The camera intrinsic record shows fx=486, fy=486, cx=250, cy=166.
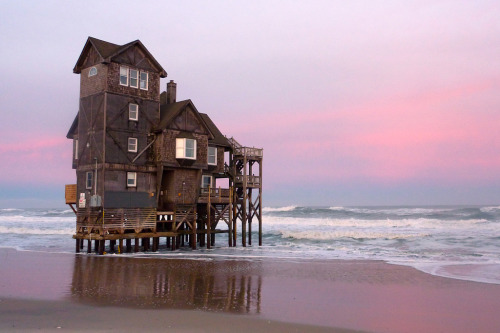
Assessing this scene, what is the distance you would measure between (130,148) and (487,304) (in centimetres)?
2276

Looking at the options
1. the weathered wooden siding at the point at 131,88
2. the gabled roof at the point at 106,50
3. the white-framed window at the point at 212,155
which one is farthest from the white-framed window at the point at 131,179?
the gabled roof at the point at 106,50

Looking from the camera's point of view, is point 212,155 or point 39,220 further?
point 39,220

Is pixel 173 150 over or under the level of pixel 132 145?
under

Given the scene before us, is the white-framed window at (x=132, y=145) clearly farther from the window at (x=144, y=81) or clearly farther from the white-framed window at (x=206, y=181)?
the white-framed window at (x=206, y=181)

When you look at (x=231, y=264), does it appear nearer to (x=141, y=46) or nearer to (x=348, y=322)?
(x=348, y=322)

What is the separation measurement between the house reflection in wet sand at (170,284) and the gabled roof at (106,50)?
12.8 m

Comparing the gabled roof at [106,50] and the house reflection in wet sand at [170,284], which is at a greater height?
the gabled roof at [106,50]

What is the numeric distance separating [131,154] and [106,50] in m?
6.94

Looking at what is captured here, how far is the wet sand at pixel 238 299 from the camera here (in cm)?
1356

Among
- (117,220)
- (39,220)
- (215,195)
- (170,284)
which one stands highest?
(215,195)

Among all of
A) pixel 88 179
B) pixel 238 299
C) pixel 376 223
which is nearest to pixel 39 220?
pixel 376 223

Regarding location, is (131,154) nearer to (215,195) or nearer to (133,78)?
(133,78)

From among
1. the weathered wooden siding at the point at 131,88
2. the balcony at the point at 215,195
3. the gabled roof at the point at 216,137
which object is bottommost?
the balcony at the point at 215,195

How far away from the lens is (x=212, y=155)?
37000mm
